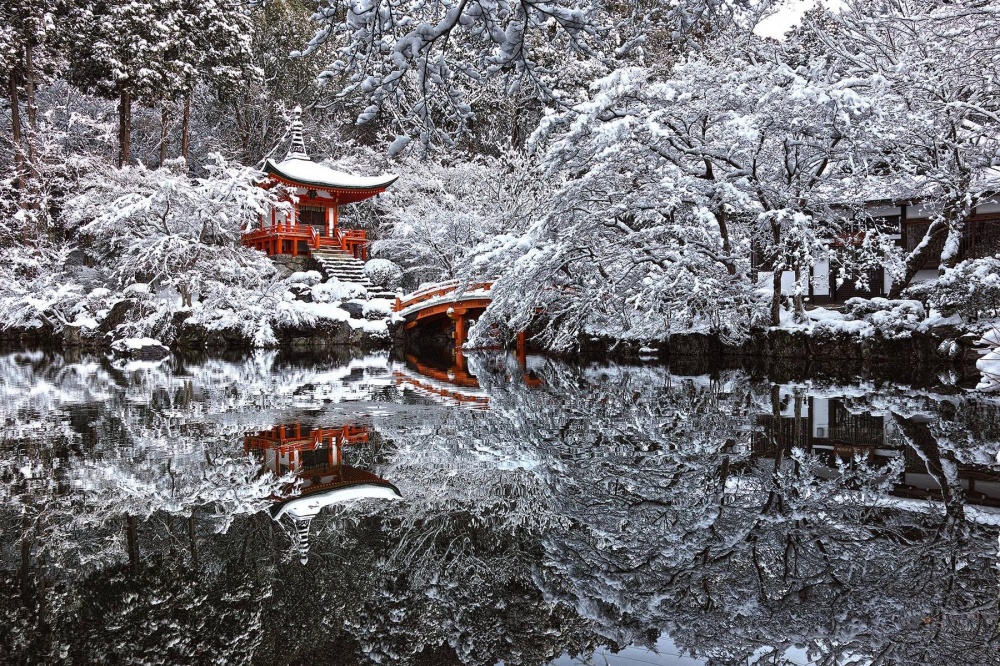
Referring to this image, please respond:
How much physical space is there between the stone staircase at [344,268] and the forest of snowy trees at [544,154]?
1.27 meters

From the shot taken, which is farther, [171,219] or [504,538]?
[171,219]

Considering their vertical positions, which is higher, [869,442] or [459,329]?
[459,329]

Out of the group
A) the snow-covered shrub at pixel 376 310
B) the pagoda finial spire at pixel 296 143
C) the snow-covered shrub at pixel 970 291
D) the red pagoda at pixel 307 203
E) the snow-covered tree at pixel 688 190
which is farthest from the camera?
the pagoda finial spire at pixel 296 143

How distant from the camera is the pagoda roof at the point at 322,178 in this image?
26359 millimetres

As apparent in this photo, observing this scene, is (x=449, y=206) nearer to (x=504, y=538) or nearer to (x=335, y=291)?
(x=335, y=291)

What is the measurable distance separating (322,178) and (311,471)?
2292 cm

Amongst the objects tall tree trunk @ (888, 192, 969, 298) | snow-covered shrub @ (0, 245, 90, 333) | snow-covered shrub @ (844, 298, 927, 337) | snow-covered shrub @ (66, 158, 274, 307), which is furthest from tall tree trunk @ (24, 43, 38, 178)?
tall tree trunk @ (888, 192, 969, 298)

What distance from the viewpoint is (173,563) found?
142 inches

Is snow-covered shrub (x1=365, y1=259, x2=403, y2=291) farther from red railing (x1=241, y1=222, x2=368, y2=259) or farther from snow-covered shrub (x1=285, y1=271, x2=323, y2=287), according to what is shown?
snow-covered shrub (x1=285, y1=271, x2=323, y2=287)

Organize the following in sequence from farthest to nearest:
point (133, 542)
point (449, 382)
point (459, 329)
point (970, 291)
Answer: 1. point (459, 329)
2. point (970, 291)
3. point (449, 382)
4. point (133, 542)

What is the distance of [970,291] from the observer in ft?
43.6

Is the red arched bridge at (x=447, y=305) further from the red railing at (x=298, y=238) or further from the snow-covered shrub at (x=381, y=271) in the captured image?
the red railing at (x=298, y=238)

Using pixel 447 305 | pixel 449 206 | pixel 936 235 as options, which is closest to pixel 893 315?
pixel 936 235

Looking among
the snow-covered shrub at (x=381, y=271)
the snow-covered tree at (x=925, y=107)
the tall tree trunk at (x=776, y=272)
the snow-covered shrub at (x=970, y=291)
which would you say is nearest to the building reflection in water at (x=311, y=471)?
the tall tree trunk at (x=776, y=272)
